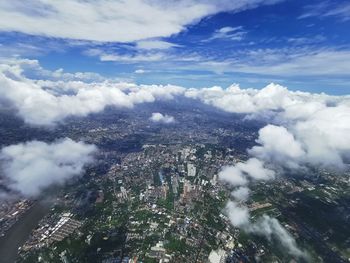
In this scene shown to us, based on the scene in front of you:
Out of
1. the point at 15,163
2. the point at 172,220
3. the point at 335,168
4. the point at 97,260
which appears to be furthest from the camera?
the point at 335,168

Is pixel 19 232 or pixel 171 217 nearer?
pixel 19 232

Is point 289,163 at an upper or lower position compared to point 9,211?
lower

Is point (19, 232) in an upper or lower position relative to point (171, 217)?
upper

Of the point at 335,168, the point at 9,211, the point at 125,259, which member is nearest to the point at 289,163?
the point at 335,168

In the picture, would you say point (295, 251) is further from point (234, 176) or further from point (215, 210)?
point (234, 176)

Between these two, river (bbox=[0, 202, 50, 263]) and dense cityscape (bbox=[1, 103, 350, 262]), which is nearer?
river (bbox=[0, 202, 50, 263])

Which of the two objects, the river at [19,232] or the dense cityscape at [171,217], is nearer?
the river at [19,232]

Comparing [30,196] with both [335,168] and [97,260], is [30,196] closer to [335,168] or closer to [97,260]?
[97,260]

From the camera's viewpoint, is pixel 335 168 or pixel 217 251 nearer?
pixel 217 251

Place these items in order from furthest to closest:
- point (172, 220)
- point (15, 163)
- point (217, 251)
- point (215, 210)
Result: point (15, 163) → point (215, 210) → point (172, 220) → point (217, 251)

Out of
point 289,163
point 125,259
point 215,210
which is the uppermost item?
point 125,259
